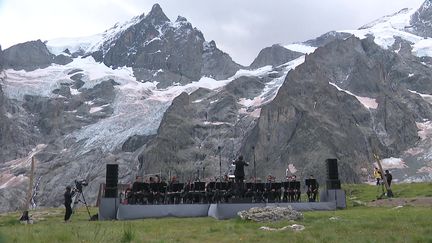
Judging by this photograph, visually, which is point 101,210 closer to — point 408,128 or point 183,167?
point 183,167

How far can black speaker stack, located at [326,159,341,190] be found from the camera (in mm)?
28797

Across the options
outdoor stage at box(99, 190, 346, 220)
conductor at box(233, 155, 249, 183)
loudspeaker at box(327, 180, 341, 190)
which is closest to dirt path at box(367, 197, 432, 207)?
loudspeaker at box(327, 180, 341, 190)

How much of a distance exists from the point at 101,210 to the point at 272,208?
30.6 feet

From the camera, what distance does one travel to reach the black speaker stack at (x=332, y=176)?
2880 centimetres

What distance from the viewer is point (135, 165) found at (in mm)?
179500

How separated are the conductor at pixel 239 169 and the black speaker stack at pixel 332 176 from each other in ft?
21.7

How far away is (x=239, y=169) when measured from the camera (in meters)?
23.9

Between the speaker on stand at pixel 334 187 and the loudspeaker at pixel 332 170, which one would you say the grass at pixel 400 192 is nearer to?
the loudspeaker at pixel 332 170

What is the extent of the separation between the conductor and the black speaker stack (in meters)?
6.61

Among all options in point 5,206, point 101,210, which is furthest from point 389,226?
point 5,206

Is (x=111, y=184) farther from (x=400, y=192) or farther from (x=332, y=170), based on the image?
(x=400, y=192)

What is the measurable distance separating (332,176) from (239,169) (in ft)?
25.3

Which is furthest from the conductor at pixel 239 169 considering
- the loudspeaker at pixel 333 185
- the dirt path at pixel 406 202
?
the dirt path at pixel 406 202

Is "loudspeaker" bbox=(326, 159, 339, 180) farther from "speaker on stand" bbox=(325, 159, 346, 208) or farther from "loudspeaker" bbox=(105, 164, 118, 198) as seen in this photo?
"loudspeaker" bbox=(105, 164, 118, 198)
